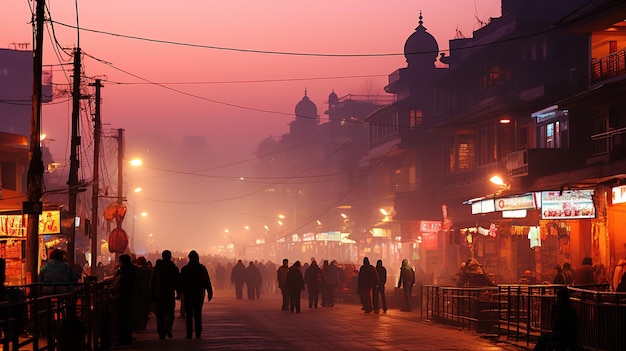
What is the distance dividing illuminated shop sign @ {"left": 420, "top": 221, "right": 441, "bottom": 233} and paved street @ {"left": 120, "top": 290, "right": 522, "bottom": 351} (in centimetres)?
2267

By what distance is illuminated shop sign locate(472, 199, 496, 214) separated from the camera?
121 feet

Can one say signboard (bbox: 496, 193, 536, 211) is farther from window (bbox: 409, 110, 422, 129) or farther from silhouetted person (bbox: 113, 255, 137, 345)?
window (bbox: 409, 110, 422, 129)

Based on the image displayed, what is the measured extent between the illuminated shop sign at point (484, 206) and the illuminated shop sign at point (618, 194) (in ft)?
29.2

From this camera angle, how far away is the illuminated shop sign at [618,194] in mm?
26859

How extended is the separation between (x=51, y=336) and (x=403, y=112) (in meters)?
59.6

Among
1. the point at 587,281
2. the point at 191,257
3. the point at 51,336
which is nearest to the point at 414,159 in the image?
the point at 587,281

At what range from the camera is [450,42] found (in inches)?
2660

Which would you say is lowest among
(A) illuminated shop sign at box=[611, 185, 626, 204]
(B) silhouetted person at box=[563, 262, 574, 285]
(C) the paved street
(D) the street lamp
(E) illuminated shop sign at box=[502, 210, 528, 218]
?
(C) the paved street

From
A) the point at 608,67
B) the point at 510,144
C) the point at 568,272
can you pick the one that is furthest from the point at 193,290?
the point at 510,144

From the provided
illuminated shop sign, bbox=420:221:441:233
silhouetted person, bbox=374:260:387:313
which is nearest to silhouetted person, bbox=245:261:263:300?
illuminated shop sign, bbox=420:221:441:233

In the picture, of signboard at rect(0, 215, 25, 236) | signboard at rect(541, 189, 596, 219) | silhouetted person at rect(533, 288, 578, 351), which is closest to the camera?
silhouetted person at rect(533, 288, 578, 351)

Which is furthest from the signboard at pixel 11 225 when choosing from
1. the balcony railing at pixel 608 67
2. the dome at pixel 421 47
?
the dome at pixel 421 47

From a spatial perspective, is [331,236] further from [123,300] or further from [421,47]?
[123,300]

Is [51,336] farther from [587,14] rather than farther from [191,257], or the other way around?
[587,14]
